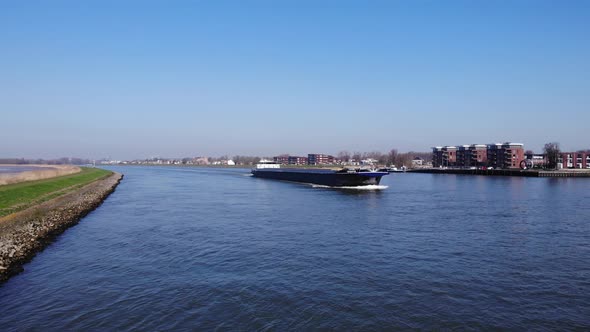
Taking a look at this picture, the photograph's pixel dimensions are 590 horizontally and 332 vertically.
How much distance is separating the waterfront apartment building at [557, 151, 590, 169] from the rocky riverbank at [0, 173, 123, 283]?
525 ft

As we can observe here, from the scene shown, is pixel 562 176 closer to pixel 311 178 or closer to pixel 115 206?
pixel 311 178

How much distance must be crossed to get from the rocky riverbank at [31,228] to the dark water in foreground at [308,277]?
80cm

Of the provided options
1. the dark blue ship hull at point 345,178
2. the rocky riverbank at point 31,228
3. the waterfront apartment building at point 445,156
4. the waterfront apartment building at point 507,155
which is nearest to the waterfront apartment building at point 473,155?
the waterfront apartment building at point 507,155

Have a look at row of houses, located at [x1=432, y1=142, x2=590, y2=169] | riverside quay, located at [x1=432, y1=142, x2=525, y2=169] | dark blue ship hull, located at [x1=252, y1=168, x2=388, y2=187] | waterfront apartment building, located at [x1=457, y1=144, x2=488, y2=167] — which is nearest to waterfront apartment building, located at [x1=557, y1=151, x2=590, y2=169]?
row of houses, located at [x1=432, y1=142, x2=590, y2=169]

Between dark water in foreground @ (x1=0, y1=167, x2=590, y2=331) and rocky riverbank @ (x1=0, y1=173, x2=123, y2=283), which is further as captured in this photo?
rocky riverbank @ (x1=0, y1=173, x2=123, y2=283)

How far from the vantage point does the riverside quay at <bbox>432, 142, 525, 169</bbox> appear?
150375 millimetres

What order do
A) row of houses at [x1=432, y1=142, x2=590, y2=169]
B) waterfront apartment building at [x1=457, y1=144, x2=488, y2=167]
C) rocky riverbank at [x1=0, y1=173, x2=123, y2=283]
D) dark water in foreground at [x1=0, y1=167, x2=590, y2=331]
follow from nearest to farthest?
dark water in foreground at [x1=0, y1=167, x2=590, y2=331]
rocky riverbank at [x1=0, y1=173, x2=123, y2=283]
row of houses at [x1=432, y1=142, x2=590, y2=169]
waterfront apartment building at [x1=457, y1=144, x2=488, y2=167]

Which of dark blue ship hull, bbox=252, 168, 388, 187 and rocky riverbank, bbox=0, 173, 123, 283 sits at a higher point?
dark blue ship hull, bbox=252, 168, 388, 187

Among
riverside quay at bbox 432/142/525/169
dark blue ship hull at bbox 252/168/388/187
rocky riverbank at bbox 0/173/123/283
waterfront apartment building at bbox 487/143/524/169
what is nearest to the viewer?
rocky riverbank at bbox 0/173/123/283

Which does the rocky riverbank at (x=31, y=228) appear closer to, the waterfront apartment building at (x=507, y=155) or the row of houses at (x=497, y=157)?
the waterfront apartment building at (x=507, y=155)

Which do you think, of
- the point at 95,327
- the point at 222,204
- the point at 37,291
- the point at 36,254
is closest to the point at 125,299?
the point at 95,327

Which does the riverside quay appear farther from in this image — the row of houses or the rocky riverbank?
the rocky riverbank

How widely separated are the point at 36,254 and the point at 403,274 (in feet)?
56.3

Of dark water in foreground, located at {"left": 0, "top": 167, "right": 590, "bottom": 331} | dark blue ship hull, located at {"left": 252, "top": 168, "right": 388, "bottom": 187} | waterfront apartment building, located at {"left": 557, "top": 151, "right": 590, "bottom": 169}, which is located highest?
waterfront apartment building, located at {"left": 557, "top": 151, "right": 590, "bottom": 169}
